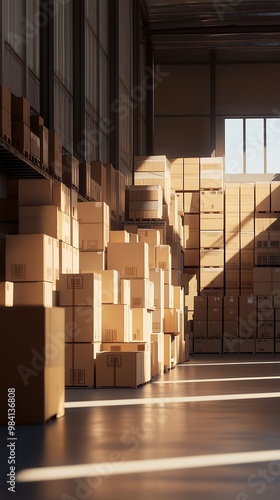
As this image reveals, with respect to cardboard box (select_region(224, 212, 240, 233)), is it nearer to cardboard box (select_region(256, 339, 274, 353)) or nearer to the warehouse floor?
cardboard box (select_region(256, 339, 274, 353))

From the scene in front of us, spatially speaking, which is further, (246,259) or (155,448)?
(246,259)

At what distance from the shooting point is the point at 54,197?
29.4 ft

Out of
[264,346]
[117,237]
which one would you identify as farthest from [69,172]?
[264,346]

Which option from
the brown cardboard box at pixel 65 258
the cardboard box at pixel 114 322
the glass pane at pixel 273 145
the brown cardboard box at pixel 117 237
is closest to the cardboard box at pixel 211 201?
the glass pane at pixel 273 145

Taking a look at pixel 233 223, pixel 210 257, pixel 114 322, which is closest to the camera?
pixel 114 322

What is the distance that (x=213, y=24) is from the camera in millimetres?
22328

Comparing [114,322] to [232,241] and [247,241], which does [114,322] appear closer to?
[232,241]

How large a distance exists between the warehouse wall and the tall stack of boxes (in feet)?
14.5

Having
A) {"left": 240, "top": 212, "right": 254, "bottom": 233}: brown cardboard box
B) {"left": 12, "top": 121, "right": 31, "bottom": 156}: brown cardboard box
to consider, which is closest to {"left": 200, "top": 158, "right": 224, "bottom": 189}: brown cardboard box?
{"left": 240, "top": 212, "right": 254, "bottom": 233}: brown cardboard box

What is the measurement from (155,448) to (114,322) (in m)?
4.84

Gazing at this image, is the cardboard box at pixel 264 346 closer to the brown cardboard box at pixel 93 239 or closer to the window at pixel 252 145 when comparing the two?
the window at pixel 252 145

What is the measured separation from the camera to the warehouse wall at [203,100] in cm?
2444

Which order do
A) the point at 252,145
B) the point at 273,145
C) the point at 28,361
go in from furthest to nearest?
the point at 273,145, the point at 252,145, the point at 28,361

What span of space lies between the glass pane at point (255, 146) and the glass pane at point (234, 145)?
0.20 meters
